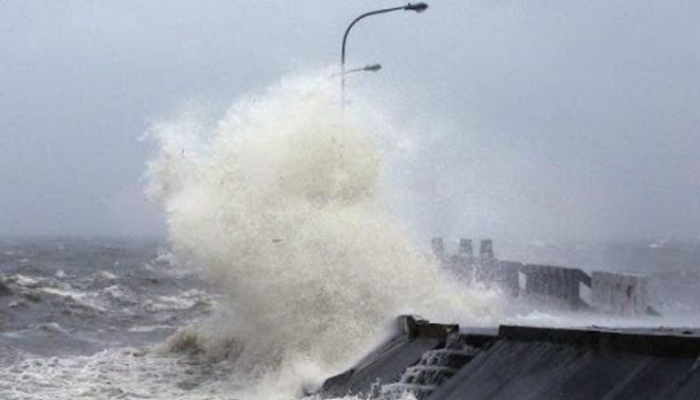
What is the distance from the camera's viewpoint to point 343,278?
42.9ft

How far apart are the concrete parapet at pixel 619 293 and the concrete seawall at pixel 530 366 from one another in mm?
6555

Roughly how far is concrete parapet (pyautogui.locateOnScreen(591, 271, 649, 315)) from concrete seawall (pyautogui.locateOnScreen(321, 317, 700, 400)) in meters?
6.55

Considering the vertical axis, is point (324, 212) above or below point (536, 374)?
above

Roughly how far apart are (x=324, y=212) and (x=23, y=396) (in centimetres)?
654

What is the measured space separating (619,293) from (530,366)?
361 inches

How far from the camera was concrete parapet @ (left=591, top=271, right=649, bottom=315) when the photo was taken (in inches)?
581

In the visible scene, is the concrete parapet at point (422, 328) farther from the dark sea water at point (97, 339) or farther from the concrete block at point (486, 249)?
the concrete block at point (486, 249)

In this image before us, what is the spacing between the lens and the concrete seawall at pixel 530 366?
5.67 metres

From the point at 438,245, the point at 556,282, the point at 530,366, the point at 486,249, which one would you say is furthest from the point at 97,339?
the point at 438,245

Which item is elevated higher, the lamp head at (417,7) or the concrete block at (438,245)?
the lamp head at (417,7)

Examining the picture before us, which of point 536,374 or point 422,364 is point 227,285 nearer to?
point 422,364

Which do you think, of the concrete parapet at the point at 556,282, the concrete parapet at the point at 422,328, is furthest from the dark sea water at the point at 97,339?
the concrete parapet at the point at 556,282

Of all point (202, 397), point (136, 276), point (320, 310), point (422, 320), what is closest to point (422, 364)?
point (422, 320)

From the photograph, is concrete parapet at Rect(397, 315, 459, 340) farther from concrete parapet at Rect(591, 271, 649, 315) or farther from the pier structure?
the pier structure
